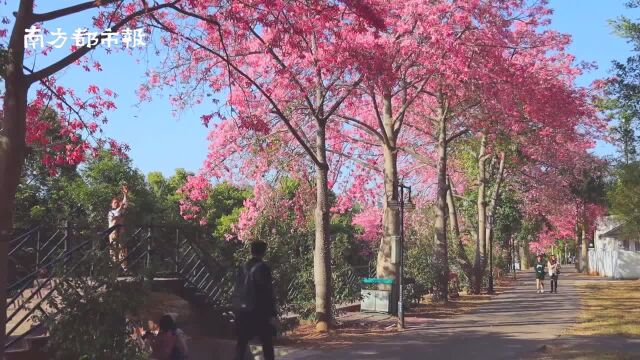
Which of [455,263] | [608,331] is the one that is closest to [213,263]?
[608,331]

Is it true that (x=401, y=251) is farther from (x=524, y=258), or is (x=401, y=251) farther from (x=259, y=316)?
(x=524, y=258)

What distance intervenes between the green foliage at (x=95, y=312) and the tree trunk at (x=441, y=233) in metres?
16.2

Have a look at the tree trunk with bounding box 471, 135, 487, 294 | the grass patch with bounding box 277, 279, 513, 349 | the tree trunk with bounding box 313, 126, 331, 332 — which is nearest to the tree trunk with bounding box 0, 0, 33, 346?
the grass patch with bounding box 277, 279, 513, 349

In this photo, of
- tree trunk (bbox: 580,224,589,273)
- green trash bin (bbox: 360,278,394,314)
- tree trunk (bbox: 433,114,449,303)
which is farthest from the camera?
tree trunk (bbox: 580,224,589,273)

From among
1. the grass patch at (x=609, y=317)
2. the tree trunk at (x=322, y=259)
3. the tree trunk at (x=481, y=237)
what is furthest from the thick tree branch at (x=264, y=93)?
the tree trunk at (x=481, y=237)

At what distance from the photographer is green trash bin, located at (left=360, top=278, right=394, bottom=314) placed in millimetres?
16875

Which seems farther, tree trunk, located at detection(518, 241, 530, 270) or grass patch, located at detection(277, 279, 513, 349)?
tree trunk, located at detection(518, 241, 530, 270)

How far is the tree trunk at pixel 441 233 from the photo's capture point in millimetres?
22844

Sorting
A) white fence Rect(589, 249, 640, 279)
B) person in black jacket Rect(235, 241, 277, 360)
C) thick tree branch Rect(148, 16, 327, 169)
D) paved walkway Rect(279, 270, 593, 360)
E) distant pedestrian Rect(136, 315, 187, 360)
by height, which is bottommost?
paved walkway Rect(279, 270, 593, 360)

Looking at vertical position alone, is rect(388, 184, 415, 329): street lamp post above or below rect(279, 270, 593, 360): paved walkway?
above

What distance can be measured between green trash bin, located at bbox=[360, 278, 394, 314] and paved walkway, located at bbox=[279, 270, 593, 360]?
2.47 feet

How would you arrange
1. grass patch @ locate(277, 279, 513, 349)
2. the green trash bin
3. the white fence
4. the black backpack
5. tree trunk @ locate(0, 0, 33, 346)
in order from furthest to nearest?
the white fence < the green trash bin < grass patch @ locate(277, 279, 513, 349) < the black backpack < tree trunk @ locate(0, 0, 33, 346)

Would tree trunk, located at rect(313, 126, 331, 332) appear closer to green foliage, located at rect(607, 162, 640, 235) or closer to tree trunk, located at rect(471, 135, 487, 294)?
tree trunk, located at rect(471, 135, 487, 294)

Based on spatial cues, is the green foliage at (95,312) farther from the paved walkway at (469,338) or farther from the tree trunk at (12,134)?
the paved walkway at (469,338)
